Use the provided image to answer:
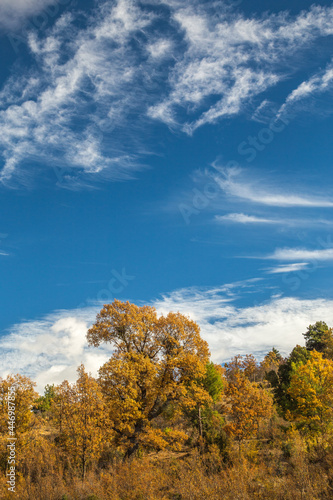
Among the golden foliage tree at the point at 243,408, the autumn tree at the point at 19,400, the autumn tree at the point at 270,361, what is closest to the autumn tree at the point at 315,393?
the golden foliage tree at the point at 243,408

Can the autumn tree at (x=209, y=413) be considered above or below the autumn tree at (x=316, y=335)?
below

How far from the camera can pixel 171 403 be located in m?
25.5

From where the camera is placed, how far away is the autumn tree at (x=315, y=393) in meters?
26.1

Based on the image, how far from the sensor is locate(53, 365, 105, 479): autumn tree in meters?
20.5

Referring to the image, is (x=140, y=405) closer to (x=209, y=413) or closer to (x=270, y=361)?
(x=209, y=413)

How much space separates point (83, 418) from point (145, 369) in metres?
5.31

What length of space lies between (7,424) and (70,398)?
493 centimetres

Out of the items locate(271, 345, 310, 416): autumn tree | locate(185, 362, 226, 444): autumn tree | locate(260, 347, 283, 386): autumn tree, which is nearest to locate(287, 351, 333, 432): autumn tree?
locate(185, 362, 226, 444): autumn tree

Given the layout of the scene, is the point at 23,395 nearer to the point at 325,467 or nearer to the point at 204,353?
the point at 204,353

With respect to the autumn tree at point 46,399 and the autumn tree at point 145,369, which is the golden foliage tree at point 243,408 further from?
the autumn tree at point 46,399

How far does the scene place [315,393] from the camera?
26.4 meters

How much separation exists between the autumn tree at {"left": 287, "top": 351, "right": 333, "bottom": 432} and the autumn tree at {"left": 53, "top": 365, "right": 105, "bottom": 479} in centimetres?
1512

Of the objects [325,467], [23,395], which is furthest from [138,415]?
[325,467]

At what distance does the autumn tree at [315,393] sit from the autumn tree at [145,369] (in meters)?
7.33
